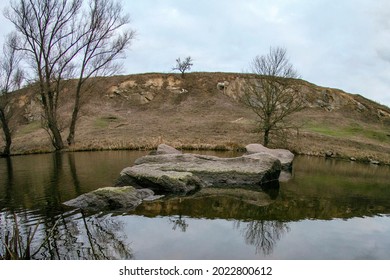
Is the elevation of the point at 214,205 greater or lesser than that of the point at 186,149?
lesser

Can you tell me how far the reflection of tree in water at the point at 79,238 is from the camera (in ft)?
25.4

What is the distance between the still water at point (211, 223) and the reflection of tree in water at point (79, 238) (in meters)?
0.02

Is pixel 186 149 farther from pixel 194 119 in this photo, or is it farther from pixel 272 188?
pixel 194 119

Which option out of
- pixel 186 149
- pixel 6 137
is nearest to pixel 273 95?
pixel 186 149

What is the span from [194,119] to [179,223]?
3651 centimetres

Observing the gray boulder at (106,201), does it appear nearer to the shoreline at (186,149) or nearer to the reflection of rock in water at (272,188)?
the reflection of rock in water at (272,188)

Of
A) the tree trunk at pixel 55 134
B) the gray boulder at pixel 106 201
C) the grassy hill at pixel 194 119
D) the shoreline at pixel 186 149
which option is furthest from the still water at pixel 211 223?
the grassy hill at pixel 194 119

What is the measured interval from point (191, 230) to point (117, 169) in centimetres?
1009

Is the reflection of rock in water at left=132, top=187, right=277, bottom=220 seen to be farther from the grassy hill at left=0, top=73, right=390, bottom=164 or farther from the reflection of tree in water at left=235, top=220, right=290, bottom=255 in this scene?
the grassy hill at left=0, top=73, right=390, bottom=164

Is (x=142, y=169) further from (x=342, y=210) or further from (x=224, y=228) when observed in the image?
(x=342, y=210)

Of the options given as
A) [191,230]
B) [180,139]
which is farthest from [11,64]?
[191,230]

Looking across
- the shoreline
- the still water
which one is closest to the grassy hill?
the shoreline

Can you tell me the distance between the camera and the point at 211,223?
34.0 feet
